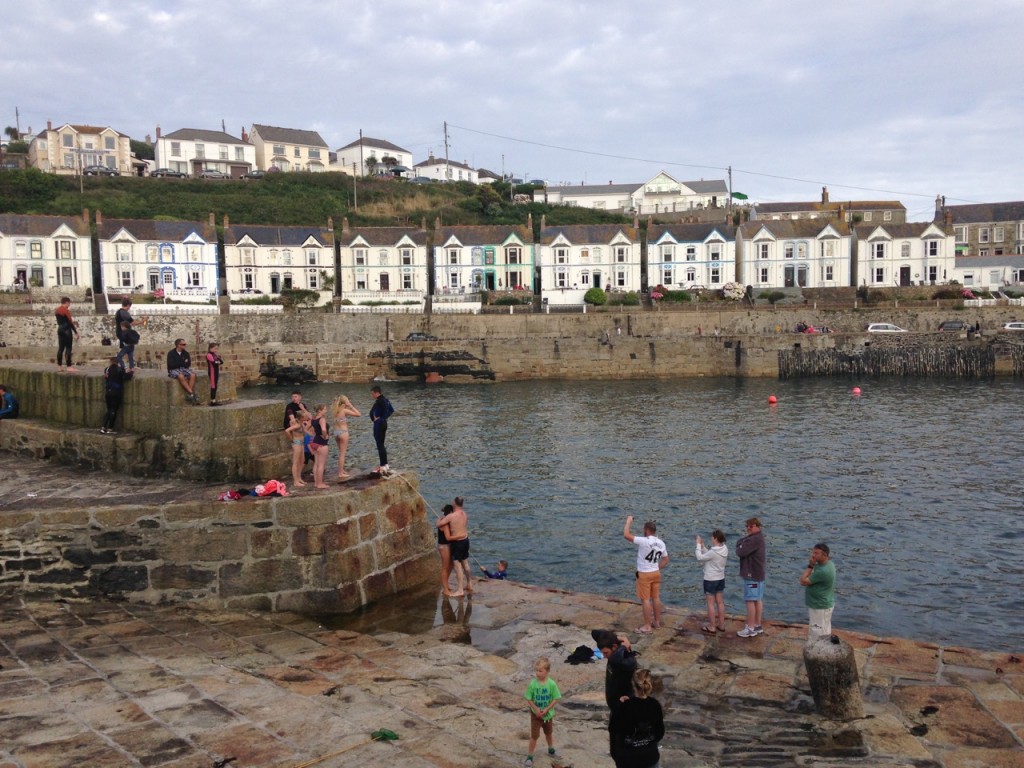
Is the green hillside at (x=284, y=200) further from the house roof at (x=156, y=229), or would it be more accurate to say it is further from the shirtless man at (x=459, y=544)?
the shirtless man at (x=459, y=544)

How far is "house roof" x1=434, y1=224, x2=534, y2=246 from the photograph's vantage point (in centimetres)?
7738

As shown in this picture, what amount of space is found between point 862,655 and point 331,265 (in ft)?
236

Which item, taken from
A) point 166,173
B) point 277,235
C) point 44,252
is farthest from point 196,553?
point 166,173

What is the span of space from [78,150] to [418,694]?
118415 millimetres

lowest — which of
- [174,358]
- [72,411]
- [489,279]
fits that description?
[72,411]

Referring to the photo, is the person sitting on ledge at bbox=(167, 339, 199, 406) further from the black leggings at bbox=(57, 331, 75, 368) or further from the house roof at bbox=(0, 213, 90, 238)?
the house roof at bbox=(0, 213, 90, 238)

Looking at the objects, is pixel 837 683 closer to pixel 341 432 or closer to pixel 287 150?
pixel 341 432

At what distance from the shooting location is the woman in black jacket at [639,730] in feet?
22.0

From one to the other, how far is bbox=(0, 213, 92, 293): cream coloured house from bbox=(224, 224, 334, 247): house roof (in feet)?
38.5

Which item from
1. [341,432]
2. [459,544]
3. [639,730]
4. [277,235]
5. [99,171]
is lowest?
[459,544]

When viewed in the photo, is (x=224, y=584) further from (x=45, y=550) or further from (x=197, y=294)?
(x=197, y=294)

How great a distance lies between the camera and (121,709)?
807 centimetres

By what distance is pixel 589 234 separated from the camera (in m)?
76.7

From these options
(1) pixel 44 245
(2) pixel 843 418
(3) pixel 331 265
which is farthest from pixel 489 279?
(2) pixel 843 418
